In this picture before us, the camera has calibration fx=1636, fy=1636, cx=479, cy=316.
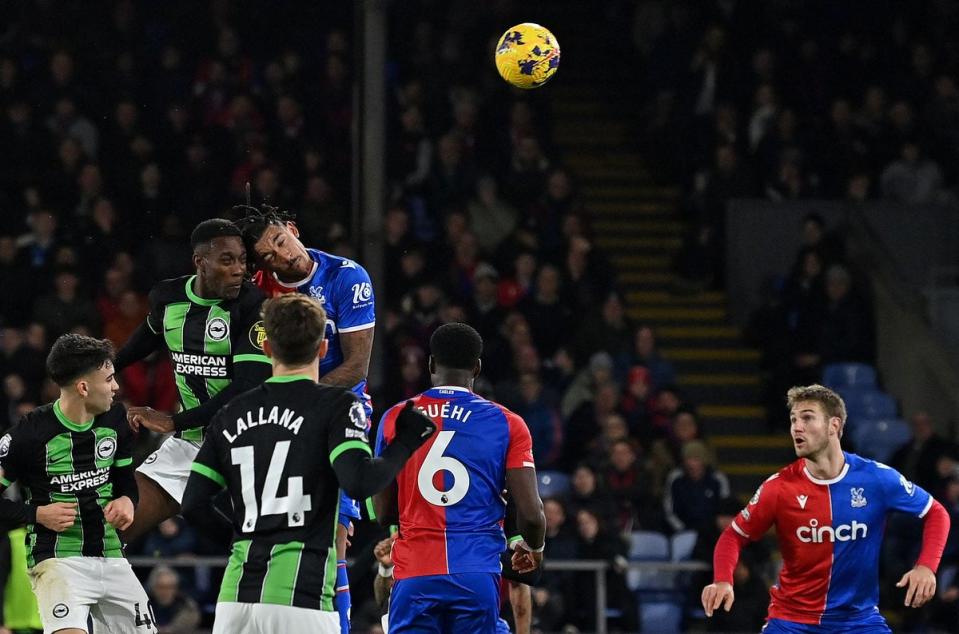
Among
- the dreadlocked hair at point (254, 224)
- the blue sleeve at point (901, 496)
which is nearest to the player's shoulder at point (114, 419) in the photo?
the dreadlocked hair at point (254, 224)

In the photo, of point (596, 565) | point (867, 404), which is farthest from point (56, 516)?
point (867, 404)

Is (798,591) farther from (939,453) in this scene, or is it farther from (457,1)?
(457,1)

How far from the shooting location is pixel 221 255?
7.23 meters

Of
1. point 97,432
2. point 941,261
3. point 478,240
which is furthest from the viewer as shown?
point 941,261

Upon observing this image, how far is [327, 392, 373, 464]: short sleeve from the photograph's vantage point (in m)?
5.51

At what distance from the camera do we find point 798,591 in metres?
7.61

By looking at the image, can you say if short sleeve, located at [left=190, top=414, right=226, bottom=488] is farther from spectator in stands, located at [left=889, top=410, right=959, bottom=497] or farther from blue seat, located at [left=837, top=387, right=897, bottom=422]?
blue seat, located at [left=837, top=387, right=897, bottom=422]

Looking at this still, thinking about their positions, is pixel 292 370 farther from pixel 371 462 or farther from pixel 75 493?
pixel 75 493

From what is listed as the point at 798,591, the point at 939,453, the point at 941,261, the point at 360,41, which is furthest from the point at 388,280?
the point at 798,591

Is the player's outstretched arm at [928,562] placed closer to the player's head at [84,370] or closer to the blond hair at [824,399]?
the blond hair at [824,399]

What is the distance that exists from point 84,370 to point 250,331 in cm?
74

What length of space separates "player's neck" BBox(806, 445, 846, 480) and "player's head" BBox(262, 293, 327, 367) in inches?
119

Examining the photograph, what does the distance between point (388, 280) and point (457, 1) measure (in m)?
5.31

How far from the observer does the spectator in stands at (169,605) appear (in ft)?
38.5
